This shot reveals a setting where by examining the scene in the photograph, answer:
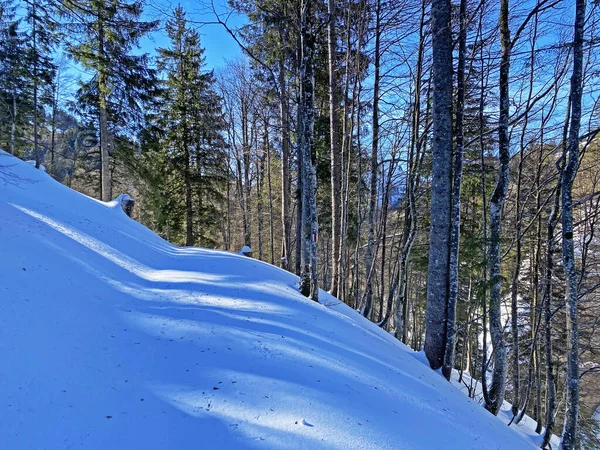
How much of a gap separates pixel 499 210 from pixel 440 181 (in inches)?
46.1

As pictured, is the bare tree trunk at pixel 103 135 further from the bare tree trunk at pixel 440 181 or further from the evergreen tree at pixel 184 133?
the bare tree trunk at pixel 440 181

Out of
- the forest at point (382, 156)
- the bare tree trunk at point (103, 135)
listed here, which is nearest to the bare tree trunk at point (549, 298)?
the forest at point (382, 156)

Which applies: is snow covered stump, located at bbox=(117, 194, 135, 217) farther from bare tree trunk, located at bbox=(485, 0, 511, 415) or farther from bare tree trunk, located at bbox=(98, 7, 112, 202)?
bare tree trunk, located at bbox=(485, 0, 511, 415)

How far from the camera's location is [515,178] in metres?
7.74

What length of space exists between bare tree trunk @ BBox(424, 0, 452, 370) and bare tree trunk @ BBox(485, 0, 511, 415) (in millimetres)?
821

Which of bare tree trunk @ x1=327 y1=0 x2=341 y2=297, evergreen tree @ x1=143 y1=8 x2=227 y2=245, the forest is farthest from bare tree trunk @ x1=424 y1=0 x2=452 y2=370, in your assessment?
evergreen tree @ x1=143 y1=8 x2=227 y2=245

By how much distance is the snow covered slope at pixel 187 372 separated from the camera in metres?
1.91

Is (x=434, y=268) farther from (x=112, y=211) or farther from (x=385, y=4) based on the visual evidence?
(x=112, y=211)

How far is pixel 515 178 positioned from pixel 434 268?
5.13 m

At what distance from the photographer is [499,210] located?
476 cm

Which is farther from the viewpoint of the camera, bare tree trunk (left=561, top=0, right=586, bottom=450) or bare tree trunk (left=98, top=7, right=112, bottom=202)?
bare tree trunk (left=98, top=7, right=112, bottom=202)

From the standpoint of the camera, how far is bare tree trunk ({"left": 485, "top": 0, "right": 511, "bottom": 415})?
4605 millimetres

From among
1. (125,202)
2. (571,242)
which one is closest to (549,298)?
(571,242)

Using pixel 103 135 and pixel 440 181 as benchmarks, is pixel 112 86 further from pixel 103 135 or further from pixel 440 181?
pixel 440 181
